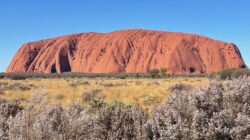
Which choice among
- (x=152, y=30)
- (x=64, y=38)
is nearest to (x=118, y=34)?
(x=152, y=30)

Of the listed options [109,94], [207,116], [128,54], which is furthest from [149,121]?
[128,54]

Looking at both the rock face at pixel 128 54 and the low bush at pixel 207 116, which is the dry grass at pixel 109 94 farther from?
the rock face at pixel 128 54

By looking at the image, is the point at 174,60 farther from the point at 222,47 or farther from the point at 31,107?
the point at 31,107

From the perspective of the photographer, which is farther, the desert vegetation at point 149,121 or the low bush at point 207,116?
the low bush at point 207,116

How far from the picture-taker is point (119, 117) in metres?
6.80

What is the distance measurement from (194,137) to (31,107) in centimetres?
238

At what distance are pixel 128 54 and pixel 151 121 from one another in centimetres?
13126

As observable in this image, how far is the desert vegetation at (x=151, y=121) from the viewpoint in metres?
4.88

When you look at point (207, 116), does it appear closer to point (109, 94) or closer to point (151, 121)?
point (151, 121)

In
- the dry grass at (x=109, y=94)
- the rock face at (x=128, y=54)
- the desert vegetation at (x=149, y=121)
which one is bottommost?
the dry grass at (x=109, y=94)

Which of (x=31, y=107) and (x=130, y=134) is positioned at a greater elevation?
(x=31, y=107)

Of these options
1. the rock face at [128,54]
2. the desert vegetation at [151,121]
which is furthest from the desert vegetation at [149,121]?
the rock face at [128,54]

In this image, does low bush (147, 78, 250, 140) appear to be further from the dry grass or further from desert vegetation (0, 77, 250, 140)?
the dry grass

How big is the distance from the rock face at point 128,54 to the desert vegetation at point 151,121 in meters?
116
